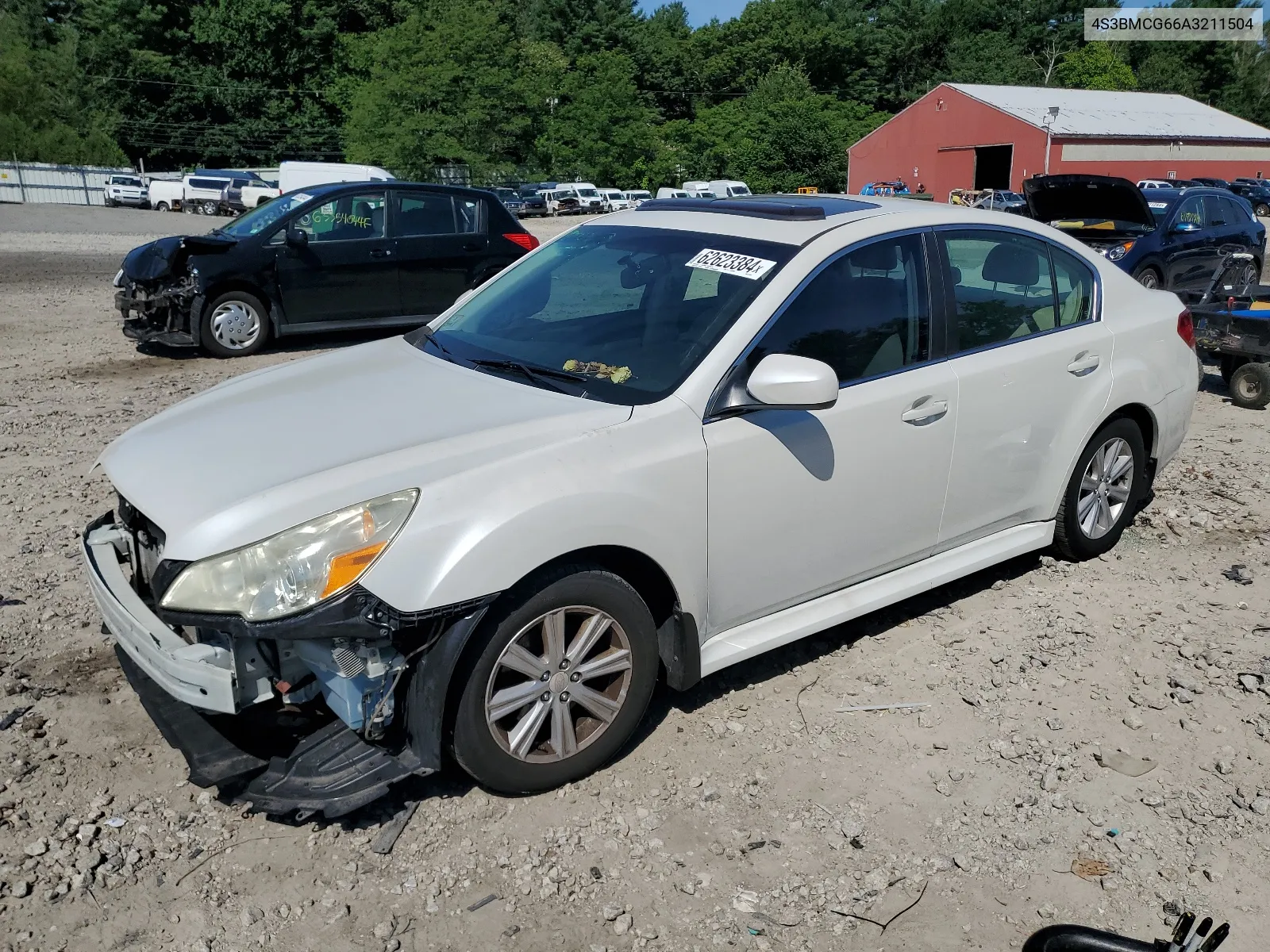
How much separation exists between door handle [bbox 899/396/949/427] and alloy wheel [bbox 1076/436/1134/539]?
126 cm

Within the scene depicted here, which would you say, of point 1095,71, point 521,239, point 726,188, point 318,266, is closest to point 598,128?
point 726,188

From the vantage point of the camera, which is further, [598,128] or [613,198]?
[598,128]

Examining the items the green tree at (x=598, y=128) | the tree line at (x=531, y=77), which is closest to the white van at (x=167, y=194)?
the tree line at (x=531, y=77)

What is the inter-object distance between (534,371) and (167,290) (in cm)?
761

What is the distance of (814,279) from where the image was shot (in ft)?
12.8

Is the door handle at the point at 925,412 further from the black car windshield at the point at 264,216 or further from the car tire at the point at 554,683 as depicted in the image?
the black car windshield at the point at 264,216

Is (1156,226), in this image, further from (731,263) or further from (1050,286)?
(731,263)

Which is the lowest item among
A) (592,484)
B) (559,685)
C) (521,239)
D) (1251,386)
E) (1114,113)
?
(1251,386)

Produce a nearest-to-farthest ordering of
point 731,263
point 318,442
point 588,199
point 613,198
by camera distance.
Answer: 1. point 318,442
2. point 731,263
3. point 588,199
4. point 613,198

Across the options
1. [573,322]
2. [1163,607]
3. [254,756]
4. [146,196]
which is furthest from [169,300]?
[146,196]

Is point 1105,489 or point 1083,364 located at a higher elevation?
point 1083,364

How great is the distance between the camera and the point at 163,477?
3.34 m

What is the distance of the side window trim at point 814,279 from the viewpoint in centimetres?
358

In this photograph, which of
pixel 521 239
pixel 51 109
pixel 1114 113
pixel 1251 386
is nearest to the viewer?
pixel 1251 386
